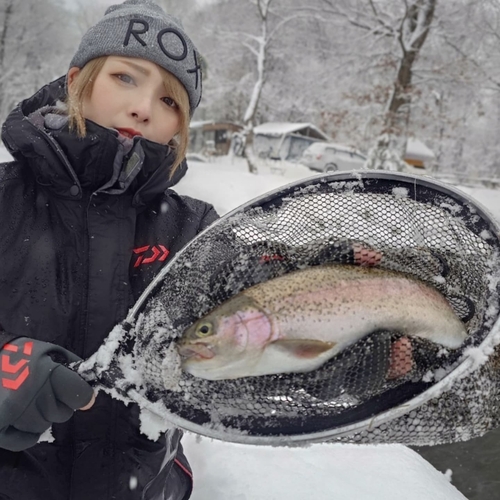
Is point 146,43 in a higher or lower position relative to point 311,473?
higher

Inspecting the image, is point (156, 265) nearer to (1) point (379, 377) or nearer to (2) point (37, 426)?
(2) point (37, 426)

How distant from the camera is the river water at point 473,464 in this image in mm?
3809

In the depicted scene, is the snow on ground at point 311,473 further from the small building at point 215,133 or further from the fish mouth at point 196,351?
the small building at point 215,133

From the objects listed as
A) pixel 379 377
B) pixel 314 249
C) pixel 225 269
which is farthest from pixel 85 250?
pixel 379 377

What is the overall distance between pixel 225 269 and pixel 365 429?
0.63 meters

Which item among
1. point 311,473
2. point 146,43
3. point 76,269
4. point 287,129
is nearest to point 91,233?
point 76,269

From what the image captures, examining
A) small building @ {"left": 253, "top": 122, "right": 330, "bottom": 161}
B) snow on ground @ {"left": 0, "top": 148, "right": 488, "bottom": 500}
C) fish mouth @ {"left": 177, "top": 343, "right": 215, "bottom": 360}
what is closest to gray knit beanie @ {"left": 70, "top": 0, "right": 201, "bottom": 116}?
fish mouth @ {"left": 177, "top": 343, "right": 215, "bottom": 360}

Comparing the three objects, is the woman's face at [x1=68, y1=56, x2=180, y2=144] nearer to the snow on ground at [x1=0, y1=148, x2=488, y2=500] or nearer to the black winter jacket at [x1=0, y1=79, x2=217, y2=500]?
the black winter jacket at [x1=0, y1=79, x2=217, y2=500]

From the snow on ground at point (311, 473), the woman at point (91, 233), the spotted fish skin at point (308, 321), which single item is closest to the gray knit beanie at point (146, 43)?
the woman at point (91, 233)

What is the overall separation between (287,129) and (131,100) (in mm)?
30090

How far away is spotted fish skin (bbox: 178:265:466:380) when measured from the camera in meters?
1.28

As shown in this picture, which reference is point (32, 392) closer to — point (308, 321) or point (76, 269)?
point (76, 269)

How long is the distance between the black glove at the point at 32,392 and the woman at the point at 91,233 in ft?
1.26

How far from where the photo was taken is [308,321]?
140 cm
